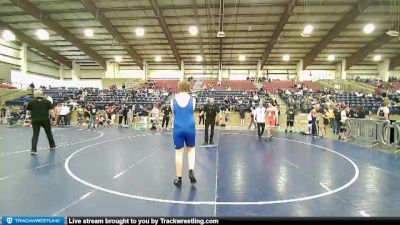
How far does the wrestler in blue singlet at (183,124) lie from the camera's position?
5.17m

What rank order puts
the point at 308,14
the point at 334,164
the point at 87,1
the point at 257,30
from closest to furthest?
the point at 334,164, the point at 87,1, the point at 308,14, the point at 257,30

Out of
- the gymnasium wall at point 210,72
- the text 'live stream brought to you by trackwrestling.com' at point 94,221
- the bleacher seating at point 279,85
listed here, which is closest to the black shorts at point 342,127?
the text 'live stream brought to you by trackwrestling.com' at point 94,221

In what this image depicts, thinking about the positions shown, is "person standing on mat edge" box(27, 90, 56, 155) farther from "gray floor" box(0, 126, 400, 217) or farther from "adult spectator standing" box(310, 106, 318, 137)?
"adult spectator standing" box(310, 106, 318, 137)

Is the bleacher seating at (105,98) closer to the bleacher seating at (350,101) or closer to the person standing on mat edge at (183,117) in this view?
the bleacher seating at (350,101)

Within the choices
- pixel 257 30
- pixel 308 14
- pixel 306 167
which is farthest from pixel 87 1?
pixel 306 167

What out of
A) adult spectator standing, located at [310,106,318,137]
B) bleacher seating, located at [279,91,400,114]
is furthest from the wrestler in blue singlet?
bleacher seating, located at [279,91,400,114]

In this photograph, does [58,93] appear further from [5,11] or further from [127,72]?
[127,72]

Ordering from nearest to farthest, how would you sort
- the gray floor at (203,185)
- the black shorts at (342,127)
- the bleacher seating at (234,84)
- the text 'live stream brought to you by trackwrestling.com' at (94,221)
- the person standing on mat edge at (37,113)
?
the text 'live stream brought to you by trackwrestling.com' at (94,221) < the gray floor at (203,185) < the person standing on mat edge at (37,113) < the black shorts at (342,127) < the bleacher seating at (234,84)

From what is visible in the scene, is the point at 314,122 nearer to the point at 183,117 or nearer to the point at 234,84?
the point at 183,117

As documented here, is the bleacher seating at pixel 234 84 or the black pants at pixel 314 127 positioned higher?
the bleacher seating at pixel 234 84

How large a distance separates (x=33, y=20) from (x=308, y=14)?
26351 mm

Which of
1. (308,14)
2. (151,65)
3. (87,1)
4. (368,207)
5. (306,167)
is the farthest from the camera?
(151,65)

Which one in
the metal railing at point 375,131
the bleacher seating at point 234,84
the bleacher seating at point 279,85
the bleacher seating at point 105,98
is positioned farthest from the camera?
the bleacher seating at point 234,84

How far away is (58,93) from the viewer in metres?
30.3
